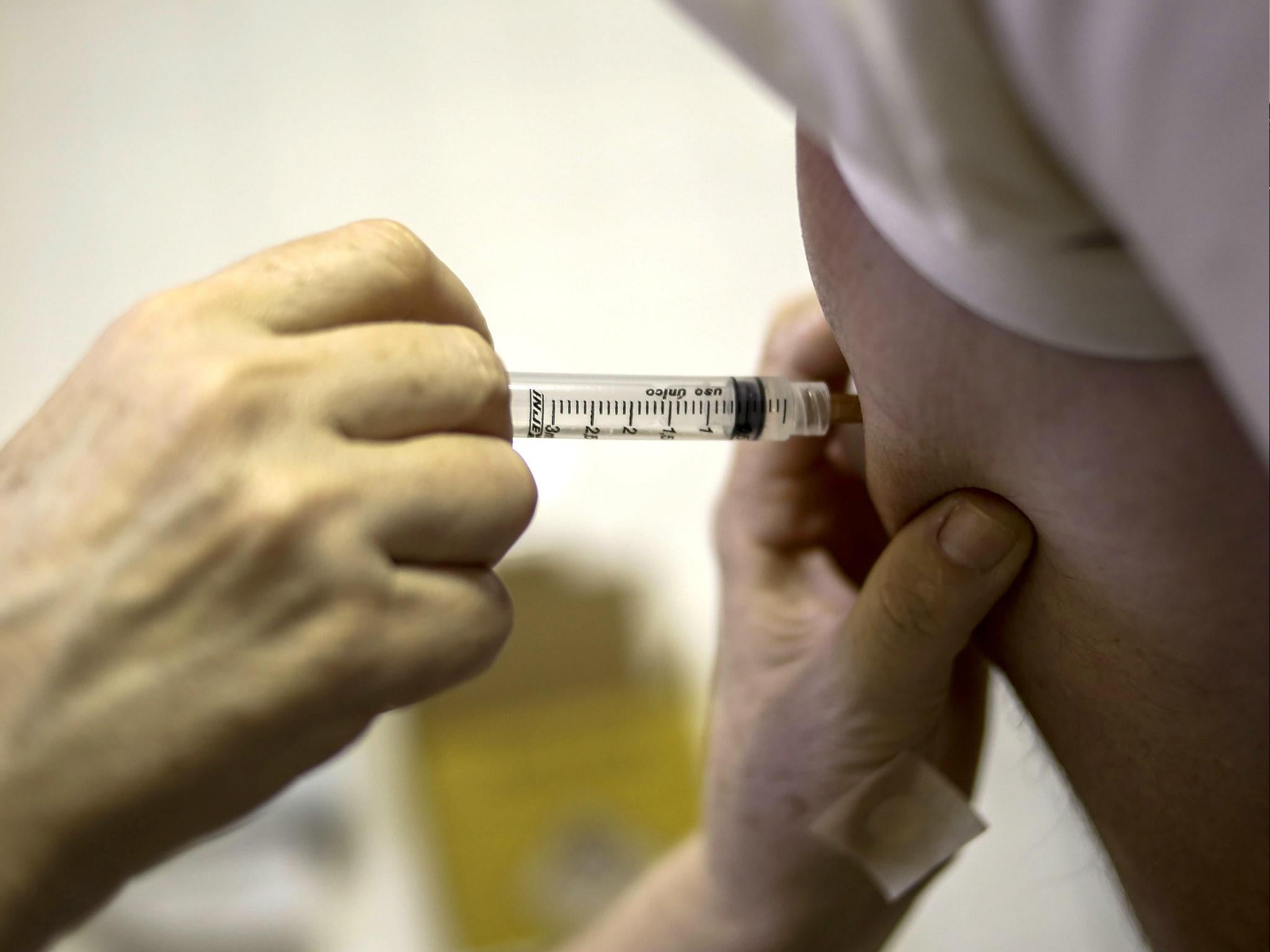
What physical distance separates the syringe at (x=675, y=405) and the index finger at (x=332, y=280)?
0.14 m

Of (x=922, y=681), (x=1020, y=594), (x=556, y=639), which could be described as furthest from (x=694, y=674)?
(x=1020, y=594)

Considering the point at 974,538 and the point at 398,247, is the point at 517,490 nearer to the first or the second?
the point at 398,247

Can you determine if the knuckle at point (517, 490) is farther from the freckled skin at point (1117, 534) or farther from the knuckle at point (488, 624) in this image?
the freckled skin at point (1117, 534)

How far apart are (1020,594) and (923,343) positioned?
0.65 feet

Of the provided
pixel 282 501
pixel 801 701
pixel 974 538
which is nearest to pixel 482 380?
pixel 282 501

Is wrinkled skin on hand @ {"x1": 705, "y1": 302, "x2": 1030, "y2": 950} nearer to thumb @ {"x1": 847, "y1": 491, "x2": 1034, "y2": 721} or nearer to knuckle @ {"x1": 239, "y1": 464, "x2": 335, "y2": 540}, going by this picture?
thumb @ {"x1": 847, "y1": 491, "x2": 1034, "y2": 721}

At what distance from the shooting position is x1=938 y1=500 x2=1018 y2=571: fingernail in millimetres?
533

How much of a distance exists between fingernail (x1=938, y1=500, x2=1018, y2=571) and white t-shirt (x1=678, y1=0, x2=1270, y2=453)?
0.17 metres

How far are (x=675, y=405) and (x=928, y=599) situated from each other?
245mm

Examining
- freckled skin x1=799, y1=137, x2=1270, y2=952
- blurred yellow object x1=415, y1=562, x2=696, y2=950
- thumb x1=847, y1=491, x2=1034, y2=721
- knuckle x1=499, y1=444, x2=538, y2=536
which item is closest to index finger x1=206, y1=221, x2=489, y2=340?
knuckle x1=499, y1=444, x2=538, y2=536

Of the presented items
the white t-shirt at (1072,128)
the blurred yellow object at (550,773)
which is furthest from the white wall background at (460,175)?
the white t-shirt at (1072,128)

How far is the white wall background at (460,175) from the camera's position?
5.33ft

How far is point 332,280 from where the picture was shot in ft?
1.85

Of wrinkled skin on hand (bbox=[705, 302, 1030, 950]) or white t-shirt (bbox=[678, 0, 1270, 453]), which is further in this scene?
wrinkled skin on hand (bbox=[705, 302, 1030, 950])
